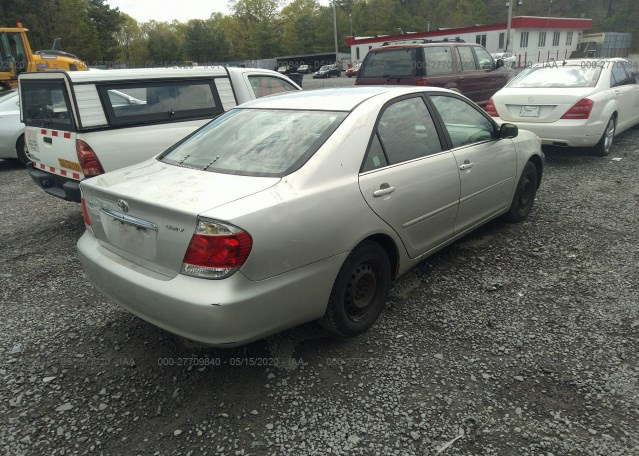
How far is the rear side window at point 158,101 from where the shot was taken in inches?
187

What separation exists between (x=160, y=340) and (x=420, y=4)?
9191 centimetres

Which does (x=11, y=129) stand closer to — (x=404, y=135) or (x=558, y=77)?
(x=404, y=135)

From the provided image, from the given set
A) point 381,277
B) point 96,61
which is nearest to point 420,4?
point 96,61

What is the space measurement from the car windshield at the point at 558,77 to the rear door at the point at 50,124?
22.1ft

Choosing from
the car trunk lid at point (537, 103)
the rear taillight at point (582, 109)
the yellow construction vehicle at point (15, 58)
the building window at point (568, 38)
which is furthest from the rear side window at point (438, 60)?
the building window at point (568, 38)

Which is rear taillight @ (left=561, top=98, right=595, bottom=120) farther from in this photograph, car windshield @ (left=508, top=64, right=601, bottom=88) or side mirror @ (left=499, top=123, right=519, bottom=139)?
side mirror @ (left=499, top=123, right=519, bottom=139)

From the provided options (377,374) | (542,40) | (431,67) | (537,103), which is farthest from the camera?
(542,40)

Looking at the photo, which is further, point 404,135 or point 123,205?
point 404,135

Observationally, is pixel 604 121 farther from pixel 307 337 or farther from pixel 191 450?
pixel 191 450

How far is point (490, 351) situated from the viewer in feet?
9.37

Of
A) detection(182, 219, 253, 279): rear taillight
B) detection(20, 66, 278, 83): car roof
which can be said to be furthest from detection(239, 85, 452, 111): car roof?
detection(20, 66, 278, 83): car roof

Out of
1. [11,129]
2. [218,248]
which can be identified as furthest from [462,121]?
[11,129]

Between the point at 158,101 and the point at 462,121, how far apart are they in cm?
326

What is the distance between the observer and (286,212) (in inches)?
95.1
